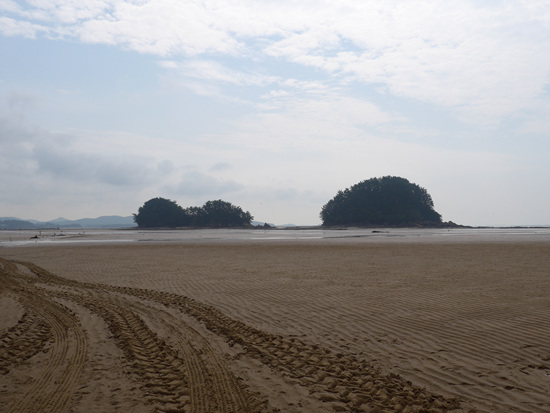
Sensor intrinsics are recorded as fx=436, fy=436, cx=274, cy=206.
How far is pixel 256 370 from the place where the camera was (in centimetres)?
645

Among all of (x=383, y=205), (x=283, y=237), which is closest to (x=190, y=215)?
(x=383, y=205)

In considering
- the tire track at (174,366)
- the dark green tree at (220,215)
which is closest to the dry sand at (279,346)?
the tire track at (174,366)

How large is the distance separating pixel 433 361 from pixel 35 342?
6912 mm

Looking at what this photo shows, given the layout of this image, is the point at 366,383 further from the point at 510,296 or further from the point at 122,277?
the point at 122,277

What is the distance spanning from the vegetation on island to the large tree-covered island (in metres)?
34.8

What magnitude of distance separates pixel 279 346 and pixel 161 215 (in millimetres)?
166331

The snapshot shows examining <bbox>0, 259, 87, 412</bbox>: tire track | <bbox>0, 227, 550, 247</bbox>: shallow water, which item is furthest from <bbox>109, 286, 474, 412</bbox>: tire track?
<bbox>0, 227, 550, 247</bbox>: shallow water

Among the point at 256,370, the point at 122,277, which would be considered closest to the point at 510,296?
the point at 256,370

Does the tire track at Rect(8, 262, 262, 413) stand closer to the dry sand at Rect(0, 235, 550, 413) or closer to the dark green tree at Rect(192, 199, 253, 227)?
the dry sand at Rect(0, 235, 550, 413)

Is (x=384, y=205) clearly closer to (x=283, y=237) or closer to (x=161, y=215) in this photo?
(x=161, y=215)

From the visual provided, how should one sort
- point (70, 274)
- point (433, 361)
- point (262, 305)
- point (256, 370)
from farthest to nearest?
point (70, 274) → point (262, 305) → point (433, 361) → point (256, 370)

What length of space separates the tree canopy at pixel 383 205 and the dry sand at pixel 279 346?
449 ft

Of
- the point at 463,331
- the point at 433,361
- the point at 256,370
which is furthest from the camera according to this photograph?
the point at 463,331

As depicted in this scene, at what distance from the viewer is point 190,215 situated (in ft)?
561
